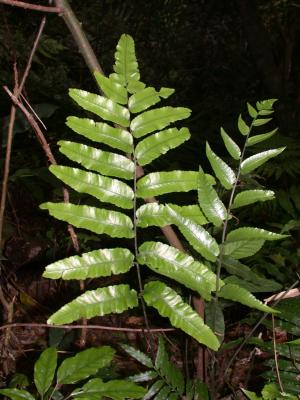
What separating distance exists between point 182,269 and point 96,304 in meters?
0.19

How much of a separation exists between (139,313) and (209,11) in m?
5.87

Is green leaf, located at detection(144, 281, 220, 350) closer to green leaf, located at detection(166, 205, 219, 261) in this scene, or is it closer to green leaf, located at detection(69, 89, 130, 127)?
green leaf, located at detection(166, 205, 219, 261)

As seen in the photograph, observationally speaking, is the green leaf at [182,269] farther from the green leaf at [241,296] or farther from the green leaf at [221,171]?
the green leaf at [221,171]

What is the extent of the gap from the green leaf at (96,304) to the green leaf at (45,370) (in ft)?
0.51

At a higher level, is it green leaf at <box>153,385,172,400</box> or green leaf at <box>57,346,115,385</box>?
green leaf at <box>57,346,115,385</box>

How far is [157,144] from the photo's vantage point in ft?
3.30

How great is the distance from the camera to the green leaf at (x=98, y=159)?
3.13ft

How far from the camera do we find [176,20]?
6875mm

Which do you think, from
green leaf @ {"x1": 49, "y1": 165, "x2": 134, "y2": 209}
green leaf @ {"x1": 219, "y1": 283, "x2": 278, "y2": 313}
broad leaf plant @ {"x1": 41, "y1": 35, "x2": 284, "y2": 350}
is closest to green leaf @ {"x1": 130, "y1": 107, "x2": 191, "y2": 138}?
broad leaf plant @ {"x1": 41, "y1": 35, "x2": 284, "y2": 350}

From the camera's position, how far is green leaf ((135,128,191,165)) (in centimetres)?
100

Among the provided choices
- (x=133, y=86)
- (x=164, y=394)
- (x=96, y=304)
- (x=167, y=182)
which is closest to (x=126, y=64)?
(x=133, y=86)

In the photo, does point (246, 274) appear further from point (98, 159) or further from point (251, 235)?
point (98, 159)

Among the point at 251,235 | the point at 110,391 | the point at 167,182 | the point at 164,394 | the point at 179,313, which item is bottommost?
the point at 164,394

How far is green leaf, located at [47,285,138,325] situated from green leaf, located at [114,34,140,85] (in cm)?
45
